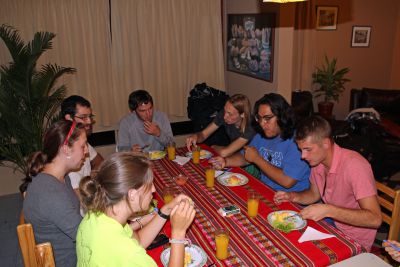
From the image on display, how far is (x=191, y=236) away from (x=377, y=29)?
6310 mm

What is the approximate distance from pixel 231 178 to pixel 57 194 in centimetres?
121

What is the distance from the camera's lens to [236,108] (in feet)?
10.4

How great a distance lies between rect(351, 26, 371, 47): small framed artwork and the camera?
6.30m

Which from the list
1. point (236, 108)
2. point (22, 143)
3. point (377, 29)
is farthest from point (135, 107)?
point (377, 29)

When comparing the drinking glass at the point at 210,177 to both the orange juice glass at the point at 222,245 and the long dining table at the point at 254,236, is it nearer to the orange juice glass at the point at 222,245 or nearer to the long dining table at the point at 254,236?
the long dining table at the point at 254,236

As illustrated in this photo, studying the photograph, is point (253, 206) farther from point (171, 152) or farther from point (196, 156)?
point (171, 152)

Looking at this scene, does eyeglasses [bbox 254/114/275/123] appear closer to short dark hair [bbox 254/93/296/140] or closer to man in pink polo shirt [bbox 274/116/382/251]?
short dark hair [bbox 254/93/296/140]

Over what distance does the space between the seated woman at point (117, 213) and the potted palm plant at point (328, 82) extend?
490cm

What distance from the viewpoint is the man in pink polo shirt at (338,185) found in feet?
6.21

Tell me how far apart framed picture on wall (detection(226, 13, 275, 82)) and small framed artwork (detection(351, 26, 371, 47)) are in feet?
9.03

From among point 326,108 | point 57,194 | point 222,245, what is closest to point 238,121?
point 222,245

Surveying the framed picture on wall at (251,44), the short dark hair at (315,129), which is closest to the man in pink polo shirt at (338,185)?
the short dark hair at (315,129)

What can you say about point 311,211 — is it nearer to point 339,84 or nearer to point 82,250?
point 82,250

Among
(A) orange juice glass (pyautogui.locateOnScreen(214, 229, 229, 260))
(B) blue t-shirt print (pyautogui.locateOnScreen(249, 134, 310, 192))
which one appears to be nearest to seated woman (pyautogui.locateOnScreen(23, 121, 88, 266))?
(A) orange juice glass (pyautogui.locateOnScreen(214, 229, 229, 260))
